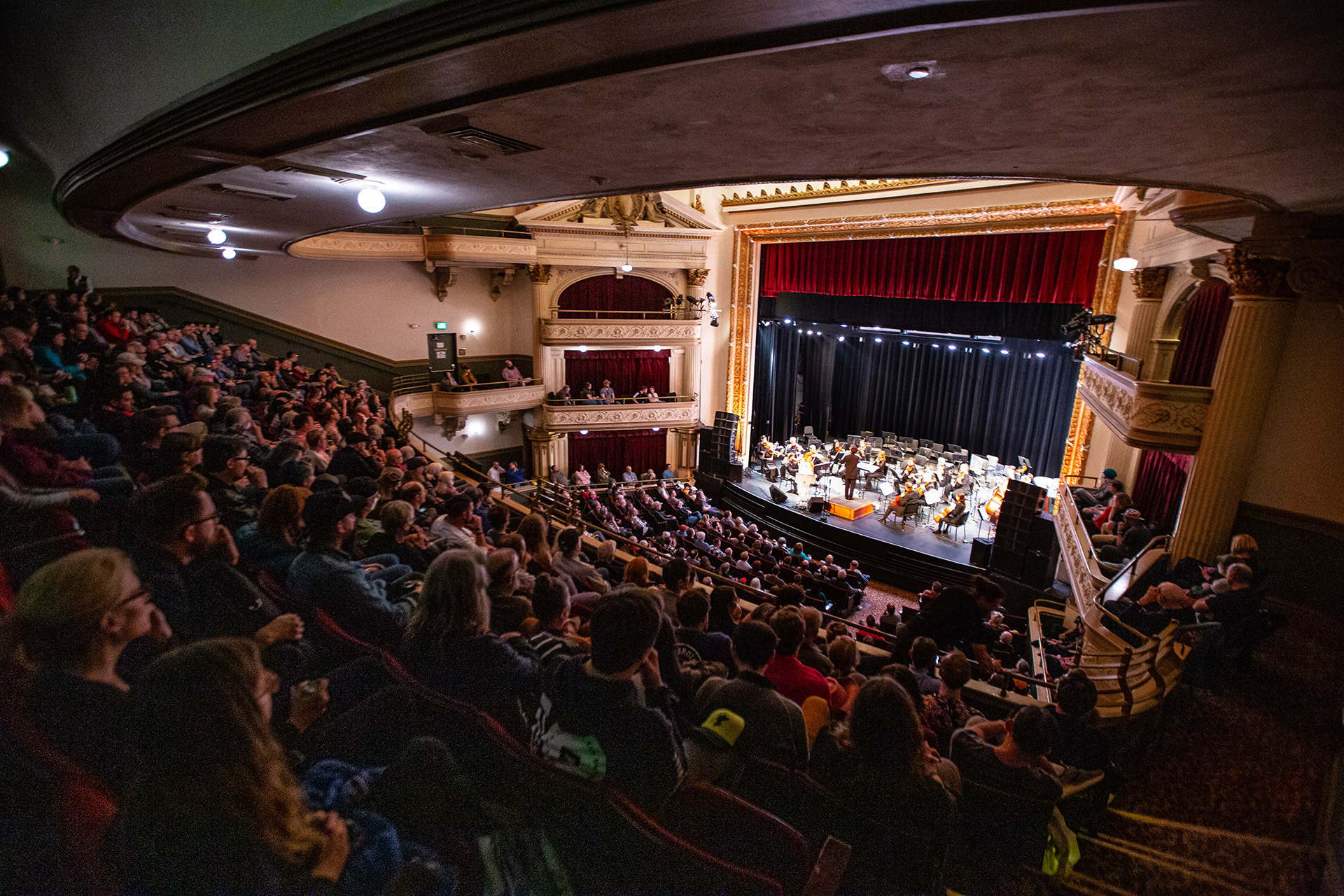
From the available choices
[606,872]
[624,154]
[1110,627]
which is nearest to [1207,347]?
Result: [1110,627]

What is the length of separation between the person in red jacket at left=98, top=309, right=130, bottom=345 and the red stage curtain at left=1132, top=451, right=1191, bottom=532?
12.8 m

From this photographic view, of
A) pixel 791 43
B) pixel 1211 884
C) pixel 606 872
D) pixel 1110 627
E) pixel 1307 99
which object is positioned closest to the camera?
pixel 791 43

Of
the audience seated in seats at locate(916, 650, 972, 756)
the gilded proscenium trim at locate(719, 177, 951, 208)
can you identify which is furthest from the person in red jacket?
the gilded proscenium trim at locate(719, 177, 951, 208)

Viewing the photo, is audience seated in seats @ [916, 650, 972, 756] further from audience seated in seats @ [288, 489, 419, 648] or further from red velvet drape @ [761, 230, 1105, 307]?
red velvet drape @ [761, 230, 1105, 307]

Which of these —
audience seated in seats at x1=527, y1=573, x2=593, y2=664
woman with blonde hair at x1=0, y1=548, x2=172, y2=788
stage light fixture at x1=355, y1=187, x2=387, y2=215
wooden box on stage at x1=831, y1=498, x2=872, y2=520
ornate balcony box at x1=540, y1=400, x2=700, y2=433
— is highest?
stage light fixture at x1=355, y1=187, x2=387, y2=215

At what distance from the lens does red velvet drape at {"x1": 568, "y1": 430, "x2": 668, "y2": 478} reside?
17250 mm

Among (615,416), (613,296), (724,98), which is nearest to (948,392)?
(615,416)

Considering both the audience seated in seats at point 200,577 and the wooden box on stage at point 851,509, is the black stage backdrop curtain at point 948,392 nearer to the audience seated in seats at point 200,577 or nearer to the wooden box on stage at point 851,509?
the wooden box on stage at point 851,509

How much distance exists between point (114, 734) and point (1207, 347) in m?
11.5

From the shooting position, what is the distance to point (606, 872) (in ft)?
6.17

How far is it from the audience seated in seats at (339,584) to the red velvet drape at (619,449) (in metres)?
14.8

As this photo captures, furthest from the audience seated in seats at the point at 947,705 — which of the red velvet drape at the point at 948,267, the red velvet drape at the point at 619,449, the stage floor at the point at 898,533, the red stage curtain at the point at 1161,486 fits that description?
the red velvet drape at the point at 619,449

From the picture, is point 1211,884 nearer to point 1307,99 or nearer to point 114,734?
point 1307,99

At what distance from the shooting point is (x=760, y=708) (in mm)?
2057
